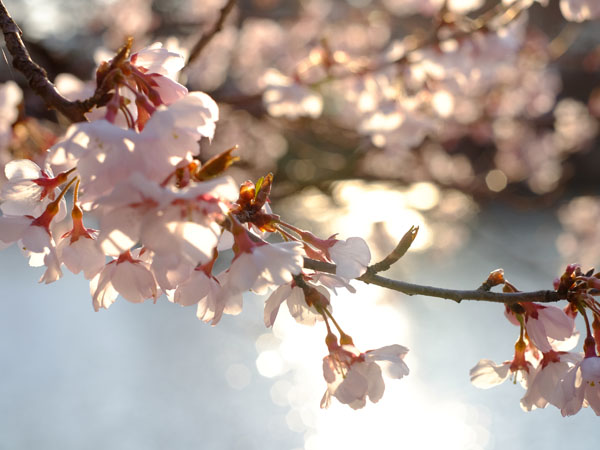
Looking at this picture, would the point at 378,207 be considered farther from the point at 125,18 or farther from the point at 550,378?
the point at 550,378

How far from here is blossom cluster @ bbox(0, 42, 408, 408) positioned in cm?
38

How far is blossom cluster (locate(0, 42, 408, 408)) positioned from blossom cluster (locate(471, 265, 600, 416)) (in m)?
0.13

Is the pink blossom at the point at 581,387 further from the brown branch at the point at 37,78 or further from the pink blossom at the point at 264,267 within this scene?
the brown branch at the point at 37,78

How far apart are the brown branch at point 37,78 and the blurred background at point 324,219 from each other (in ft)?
1.01

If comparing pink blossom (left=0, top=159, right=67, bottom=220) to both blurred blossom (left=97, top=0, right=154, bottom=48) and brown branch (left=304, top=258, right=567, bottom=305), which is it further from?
blurred blossom (left=97, top=0, right=154, bottom=48)

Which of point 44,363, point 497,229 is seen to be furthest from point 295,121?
point 497,229

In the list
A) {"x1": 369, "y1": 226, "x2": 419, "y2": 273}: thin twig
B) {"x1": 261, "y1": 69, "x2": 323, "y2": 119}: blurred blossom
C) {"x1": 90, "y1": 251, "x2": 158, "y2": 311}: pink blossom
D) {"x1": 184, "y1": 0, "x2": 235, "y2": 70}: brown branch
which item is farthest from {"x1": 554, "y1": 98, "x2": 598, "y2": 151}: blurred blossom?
{"x1": 90, "y1": 251, "x2": 158, "y2": 311}: pink blossom

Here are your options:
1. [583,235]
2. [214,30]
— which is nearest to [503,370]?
[214,30]

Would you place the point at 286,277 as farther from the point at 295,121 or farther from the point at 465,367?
the point at 465,367

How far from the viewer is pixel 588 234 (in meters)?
3.78

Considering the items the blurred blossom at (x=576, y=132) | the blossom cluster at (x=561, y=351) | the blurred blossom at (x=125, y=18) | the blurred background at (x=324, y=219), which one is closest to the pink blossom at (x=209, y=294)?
the blossom cluster at (x=561, y=351)

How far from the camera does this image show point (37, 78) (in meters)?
0.47

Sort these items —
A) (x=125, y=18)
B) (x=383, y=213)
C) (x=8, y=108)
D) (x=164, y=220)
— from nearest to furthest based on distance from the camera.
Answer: (x=164, y=220), (x=8, y=108), (x=383, y=213), (x=125, y=18)

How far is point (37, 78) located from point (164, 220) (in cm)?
19
